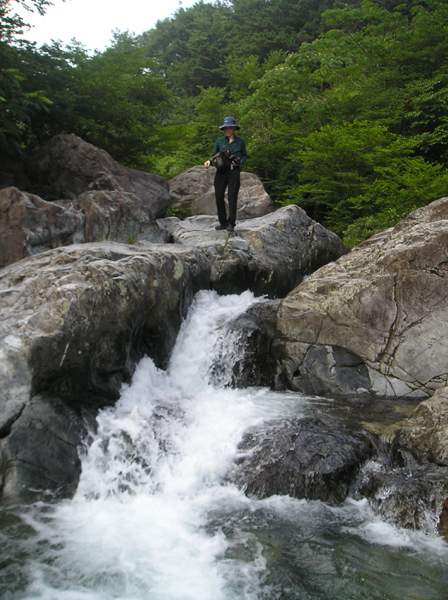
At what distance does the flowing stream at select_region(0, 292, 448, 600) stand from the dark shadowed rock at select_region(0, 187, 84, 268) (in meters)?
3.64

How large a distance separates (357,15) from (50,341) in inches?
681

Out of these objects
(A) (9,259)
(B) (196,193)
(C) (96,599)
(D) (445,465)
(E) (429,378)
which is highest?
(B) (196,193)

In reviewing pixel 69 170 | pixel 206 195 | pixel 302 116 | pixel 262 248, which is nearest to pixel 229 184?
pixel 262 248

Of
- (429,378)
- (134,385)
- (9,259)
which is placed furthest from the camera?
(9,259)

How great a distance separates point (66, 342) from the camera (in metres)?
4.92

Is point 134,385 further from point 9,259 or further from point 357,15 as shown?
point 357,15

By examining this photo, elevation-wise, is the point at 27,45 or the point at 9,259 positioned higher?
the point at 27,45

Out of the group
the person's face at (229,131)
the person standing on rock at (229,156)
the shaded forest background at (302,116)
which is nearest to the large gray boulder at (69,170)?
the shaded forest background at (302,116)

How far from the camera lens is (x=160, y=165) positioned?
1953 centimetres

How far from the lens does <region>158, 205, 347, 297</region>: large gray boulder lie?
29.4ft

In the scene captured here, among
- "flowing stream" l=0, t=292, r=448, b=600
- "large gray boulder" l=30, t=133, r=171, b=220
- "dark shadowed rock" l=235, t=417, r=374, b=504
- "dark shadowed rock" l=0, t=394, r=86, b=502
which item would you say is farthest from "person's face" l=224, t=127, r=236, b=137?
"dark shadowed rock" l=0, t=394, r=86, b=502

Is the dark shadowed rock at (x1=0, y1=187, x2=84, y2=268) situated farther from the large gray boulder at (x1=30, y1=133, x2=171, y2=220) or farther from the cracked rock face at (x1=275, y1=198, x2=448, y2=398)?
the cracked rock face at (x1=275, y1=198, x2=448, y2=398)

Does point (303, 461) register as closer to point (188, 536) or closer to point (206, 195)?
point (188, 536)

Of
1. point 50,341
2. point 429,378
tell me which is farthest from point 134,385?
point 429,378
